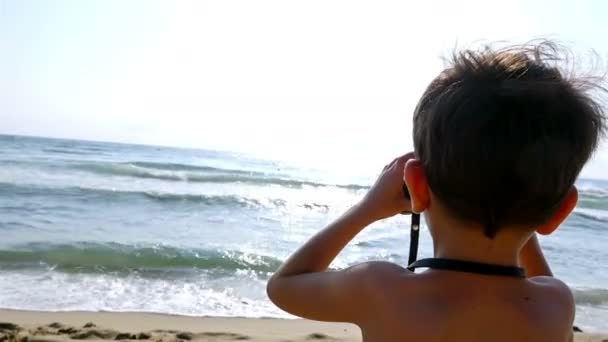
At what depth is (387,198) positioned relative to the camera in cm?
133

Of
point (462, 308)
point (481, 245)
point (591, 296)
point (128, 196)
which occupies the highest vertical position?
point (481, 245)

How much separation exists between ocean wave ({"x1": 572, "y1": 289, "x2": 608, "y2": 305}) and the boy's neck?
217 inches

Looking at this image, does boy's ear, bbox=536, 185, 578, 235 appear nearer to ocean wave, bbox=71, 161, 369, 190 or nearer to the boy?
the boy

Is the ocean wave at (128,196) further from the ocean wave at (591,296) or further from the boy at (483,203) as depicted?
the boy at (483,203)

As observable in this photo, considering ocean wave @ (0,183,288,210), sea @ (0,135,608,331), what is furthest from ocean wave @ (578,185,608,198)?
ocean wave @ (0,183,288,210)

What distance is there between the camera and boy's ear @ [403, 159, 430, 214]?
1.16m

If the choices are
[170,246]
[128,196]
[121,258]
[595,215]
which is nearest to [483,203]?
[121,258]

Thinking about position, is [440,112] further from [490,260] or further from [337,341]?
[337,341]

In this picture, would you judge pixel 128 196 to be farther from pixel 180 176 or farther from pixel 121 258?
pixel 180 176

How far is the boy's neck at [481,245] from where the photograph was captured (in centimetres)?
115

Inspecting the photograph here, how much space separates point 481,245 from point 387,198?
24cm

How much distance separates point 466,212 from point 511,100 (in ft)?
0.68

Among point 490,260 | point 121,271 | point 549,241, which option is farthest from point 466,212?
point 549,241

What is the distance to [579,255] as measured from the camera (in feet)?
30.3
